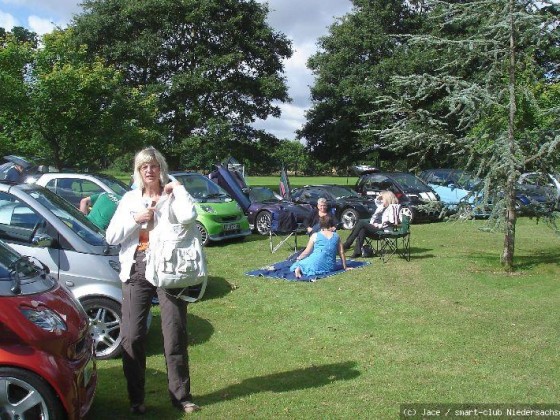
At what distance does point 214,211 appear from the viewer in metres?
14.9

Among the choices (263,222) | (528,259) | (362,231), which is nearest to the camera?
(528,259)

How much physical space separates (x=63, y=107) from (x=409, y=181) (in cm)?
1189

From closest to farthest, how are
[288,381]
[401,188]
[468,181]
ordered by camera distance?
[288,381]
[468,181]
[401,188]

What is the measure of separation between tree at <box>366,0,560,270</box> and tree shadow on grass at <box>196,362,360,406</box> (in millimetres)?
5976

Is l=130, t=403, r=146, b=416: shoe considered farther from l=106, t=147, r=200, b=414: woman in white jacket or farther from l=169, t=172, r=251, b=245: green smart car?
l=169, t=172, r=251, b=245: green smart car

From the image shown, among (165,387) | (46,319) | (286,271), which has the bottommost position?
(165,387)

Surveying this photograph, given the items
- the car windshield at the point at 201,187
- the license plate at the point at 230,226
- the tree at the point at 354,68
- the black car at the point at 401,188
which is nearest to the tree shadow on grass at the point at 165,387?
the license plate at the point at 230,226

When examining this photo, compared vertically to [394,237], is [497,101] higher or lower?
higher

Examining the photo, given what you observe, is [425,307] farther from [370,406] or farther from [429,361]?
[370,406]

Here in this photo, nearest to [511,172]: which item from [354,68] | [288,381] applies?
[288,381]

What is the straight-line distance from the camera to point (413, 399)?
513cm

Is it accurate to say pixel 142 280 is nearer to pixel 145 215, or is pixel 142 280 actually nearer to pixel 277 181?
pixel 145 215

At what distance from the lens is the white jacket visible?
4590 millimetres

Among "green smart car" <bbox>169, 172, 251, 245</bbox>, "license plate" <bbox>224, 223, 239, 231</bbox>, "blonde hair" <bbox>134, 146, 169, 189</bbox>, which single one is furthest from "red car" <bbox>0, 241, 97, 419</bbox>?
"license plate" <bbox>224, 223, 239, 231</bbox>
